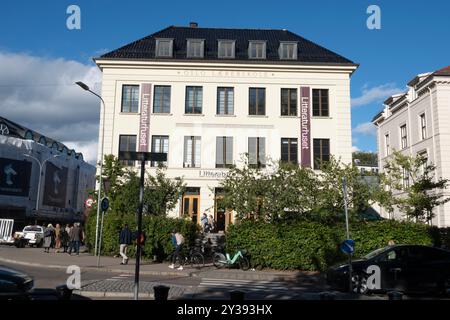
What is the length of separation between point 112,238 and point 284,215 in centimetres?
952

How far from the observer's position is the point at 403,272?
13023 millimetres

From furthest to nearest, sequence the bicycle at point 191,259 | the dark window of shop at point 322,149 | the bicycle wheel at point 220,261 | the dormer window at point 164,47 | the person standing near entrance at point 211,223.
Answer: the dormer window at point 164,47
the dark window of shop at point 322,149
the person standing near entrance at point 211,223
the bicycle at point 191,259
the bicycle wheel at point 220,261

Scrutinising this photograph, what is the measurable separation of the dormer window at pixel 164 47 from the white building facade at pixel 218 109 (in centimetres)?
8

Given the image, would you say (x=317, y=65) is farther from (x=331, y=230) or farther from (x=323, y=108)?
(x=331, y=230)

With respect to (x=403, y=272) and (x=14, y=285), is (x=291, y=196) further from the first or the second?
(x=14, y=285)

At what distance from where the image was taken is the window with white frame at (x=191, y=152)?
106 ft

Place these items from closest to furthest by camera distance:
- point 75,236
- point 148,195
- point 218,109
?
point 75,236 < point 148,195 < point 218,109

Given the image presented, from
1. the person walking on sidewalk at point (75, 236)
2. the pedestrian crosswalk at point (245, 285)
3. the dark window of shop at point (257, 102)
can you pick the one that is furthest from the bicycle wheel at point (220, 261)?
the dark window of shop at point (257, 102)

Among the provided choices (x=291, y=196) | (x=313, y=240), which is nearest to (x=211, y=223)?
(x=291, y=196)

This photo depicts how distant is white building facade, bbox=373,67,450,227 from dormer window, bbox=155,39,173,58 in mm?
20443

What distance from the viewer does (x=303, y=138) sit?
3256 cm

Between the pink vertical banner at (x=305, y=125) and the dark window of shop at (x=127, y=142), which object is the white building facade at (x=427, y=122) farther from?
the dark window of shop at (x=127, y=142)

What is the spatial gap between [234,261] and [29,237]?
63.3ft

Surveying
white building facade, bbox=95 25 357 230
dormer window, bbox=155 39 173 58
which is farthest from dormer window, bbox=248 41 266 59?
dormer window, bbox=155 39 173 58
